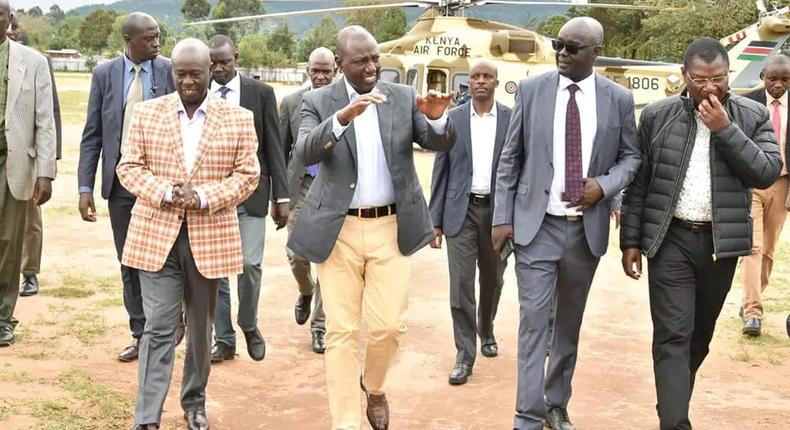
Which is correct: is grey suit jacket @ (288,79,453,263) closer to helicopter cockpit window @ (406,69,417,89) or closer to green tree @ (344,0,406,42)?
helicopter cockpit window @ (406,69,417,89)

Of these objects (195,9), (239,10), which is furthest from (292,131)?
(239,10)

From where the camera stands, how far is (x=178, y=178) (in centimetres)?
486

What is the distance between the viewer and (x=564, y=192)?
5.13 metres

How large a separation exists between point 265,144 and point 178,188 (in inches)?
69.8

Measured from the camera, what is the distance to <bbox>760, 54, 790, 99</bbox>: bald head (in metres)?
7.53

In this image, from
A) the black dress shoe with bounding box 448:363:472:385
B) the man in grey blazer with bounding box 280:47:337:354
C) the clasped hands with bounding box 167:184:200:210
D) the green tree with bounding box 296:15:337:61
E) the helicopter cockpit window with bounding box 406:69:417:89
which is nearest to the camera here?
the clasped hands with bounding box 167:184:200:210

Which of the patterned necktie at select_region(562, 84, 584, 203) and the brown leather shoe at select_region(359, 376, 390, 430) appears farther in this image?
the brown leather shoe at select_region(359, 376, 390, 430)

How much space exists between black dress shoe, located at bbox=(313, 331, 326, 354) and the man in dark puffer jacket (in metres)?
2.57

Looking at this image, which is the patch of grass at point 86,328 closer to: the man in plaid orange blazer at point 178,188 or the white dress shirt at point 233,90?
the white dress shirt at point 233,90

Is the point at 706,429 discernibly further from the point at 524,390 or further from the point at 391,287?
the point at 391,287

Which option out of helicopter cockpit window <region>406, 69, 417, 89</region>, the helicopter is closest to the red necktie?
the helicopter

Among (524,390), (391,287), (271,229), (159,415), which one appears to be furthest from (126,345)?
(271,229)

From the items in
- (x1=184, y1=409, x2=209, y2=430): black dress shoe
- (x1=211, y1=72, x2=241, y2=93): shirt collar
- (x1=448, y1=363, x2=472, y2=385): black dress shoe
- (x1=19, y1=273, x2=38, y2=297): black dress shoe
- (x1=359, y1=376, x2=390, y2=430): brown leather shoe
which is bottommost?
(x1=19, y1=273, x2=38, y2=297): black dress shoe

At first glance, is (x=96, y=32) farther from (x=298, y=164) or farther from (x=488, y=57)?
(x=298, y=164)
